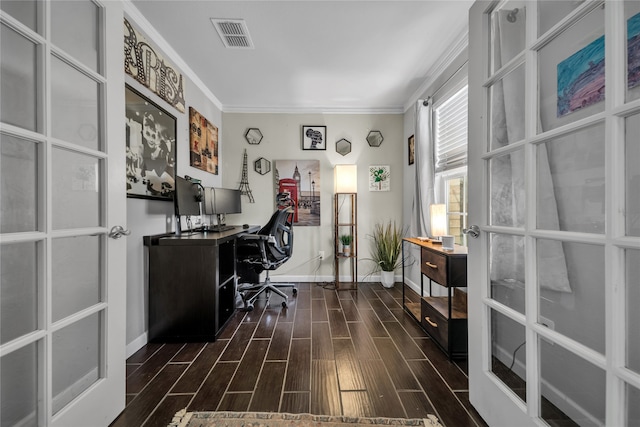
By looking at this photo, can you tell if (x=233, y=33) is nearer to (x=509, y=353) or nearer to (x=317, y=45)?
(x=317, y=45)

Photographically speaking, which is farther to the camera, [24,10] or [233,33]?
[233,33]

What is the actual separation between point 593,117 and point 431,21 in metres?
1.69

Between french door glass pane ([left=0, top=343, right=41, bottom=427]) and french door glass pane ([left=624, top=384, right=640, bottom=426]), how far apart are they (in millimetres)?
1803

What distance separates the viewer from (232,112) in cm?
356

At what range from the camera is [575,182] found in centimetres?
83

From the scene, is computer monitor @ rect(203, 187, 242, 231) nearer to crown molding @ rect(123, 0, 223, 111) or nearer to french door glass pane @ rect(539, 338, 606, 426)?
crown molding @ rect(123, 0, 223, 111)

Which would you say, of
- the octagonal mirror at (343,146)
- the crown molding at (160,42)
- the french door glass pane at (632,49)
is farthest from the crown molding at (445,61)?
the crown molding at (160,42)

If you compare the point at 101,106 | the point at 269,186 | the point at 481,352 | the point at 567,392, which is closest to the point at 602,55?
the point at 567,392

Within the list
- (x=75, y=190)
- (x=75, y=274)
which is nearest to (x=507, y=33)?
(x=75, y=190)

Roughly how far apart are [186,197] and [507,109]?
92.5 inches

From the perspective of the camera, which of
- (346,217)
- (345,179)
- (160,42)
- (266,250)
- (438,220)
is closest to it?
(160,42)

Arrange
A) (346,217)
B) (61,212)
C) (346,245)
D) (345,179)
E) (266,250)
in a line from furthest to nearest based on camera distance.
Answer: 1. (346,217)
2. (346,245)
3. (345,179)
4. (266,250)
5. (61,212)

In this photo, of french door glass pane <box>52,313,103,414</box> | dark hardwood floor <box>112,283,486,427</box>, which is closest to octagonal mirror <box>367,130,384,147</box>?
dark hardwood floor <box>112,283,486,427</box>

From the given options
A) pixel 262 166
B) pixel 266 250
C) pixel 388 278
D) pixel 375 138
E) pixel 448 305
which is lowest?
pixel 388 278
